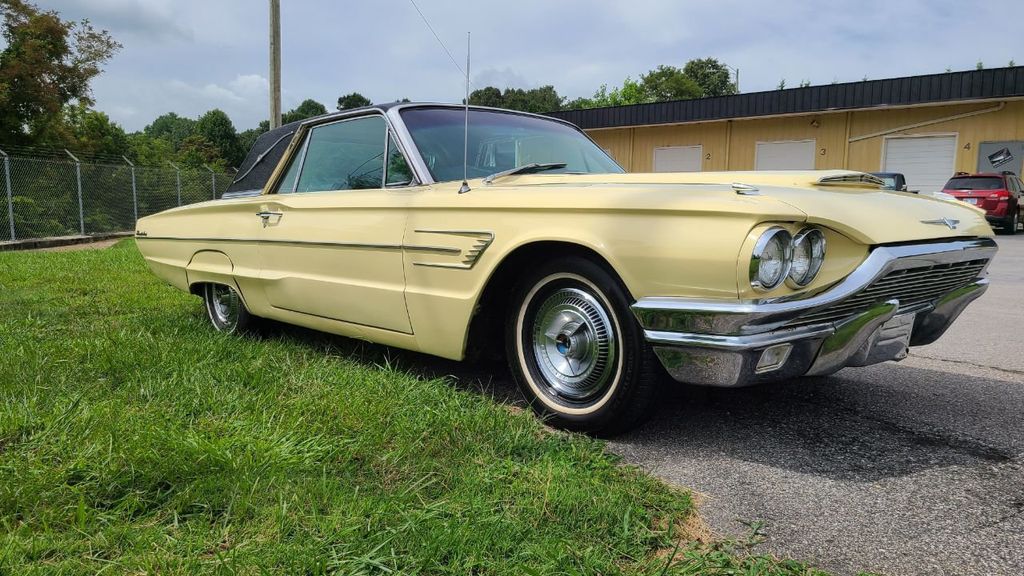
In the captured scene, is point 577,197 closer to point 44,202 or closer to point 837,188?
point 837,188

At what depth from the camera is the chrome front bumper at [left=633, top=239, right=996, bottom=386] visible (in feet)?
7.63

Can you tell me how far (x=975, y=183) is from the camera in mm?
16391

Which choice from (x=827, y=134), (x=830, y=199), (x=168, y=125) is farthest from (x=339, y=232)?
(x=168, y=125)

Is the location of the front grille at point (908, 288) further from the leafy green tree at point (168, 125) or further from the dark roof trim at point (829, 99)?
the leafy green tree at point (168, 125)

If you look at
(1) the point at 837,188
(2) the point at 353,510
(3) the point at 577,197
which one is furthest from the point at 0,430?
(1) the point at 837,188

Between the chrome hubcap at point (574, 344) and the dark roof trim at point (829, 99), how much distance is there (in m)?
15.5

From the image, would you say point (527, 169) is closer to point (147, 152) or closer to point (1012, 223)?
point (1012, 223)

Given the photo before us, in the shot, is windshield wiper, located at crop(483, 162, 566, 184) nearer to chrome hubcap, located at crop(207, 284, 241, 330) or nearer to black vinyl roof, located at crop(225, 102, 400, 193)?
black vinyl roof, located at crop(225, 102, 400, 193)

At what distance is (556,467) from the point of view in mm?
2404

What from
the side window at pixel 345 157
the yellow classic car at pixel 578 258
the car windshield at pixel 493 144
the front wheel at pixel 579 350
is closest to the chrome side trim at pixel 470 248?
the yellow classic car at pixel 578 258

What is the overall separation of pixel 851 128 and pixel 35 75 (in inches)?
906

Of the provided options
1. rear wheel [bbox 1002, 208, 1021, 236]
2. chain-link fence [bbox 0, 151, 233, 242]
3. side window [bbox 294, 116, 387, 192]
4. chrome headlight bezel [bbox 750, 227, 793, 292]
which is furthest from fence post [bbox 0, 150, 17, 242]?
rear wheel [bbox 1002, 208, 1021, 236]

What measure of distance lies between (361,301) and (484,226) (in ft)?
2.83

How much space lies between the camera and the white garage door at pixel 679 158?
80.6 feet
